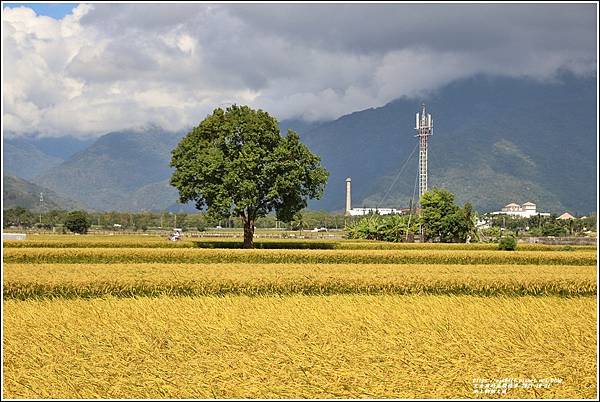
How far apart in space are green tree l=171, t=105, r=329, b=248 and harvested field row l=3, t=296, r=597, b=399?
34922mm

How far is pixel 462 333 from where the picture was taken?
15758mm

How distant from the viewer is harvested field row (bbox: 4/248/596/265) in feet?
126

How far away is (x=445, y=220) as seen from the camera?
7925cm

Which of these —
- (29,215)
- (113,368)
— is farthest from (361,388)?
(29,215)

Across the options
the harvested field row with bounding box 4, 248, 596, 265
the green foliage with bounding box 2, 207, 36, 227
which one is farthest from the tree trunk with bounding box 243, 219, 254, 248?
the green foliage with bounding box 2, 207, 36, 227

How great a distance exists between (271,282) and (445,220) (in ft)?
189

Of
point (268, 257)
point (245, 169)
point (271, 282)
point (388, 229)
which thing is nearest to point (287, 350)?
point (271, 282)

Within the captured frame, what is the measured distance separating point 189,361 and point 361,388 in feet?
12.2

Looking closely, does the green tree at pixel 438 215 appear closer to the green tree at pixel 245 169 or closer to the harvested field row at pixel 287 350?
the green tree at pixel 245 169

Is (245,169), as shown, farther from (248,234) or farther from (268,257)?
(268,257)

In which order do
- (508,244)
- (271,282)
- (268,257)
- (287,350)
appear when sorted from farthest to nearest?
(508,244), (268,257), (271,282), (287,350)

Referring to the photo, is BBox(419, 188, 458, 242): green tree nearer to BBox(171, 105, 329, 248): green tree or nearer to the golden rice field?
BBox(171, 105, 329, 248): green tree

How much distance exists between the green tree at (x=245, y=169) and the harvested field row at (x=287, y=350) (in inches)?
1375

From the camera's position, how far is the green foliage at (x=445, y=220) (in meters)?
79.3
